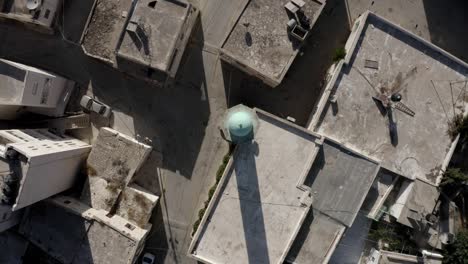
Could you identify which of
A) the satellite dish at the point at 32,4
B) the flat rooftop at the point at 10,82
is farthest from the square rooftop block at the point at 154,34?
the satellite dish at the point at 32,4

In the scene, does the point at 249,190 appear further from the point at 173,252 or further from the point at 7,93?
the point at 7,93

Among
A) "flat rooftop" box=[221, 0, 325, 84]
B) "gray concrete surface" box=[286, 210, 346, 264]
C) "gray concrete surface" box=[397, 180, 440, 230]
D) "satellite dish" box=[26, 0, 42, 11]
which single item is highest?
"flat rooftop" box=[221, 0, 325, 84]

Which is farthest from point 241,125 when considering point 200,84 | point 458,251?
point 458,251

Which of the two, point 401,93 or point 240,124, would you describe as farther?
point 401,93

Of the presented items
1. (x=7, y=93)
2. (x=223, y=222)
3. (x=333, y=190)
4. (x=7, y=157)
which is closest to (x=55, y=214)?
(x=7, y=157)

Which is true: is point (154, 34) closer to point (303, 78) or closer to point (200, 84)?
point (200, 84)

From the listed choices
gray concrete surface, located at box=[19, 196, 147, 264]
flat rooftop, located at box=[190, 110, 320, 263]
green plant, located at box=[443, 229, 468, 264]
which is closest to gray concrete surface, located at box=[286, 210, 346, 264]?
flat rooftop, located at box=[190, 110, 320, 263]

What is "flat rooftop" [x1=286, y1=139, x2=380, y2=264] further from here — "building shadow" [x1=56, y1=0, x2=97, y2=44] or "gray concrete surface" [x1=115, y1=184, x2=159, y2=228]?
"building shadow" [x1=56, y1=0, x2=97, y2=44]
